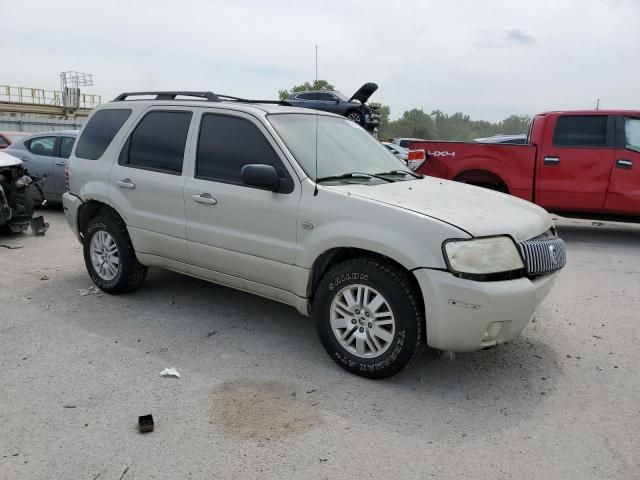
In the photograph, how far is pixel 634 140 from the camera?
8195 millimetres

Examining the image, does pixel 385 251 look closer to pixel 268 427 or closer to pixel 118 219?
pixel 268 427

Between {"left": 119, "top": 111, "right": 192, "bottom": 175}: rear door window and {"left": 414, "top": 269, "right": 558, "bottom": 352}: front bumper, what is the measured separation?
7.99 ft

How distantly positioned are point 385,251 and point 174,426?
1627 millimetres

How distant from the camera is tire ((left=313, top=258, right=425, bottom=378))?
136 inches

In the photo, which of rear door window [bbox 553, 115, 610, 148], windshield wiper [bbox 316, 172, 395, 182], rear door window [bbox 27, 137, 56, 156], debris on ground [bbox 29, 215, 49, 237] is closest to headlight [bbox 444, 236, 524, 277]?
windshield wiper [bbox 316, 172, 395, 182]

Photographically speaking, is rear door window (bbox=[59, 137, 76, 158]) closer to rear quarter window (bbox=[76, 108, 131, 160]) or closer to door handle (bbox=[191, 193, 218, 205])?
rear quarter window (bbox=[76, 108, 131, 160])

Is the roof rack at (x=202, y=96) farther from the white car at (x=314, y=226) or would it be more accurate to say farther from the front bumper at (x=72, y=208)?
the front bumper at (x=72, y=208)

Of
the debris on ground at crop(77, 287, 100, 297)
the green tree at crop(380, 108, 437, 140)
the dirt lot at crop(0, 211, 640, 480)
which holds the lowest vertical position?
the dirt lot at crop(0, 211, 640, 480)

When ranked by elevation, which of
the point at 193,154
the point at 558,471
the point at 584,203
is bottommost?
the point at 558,471

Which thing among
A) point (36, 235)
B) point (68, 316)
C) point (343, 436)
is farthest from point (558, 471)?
point (36, 235)

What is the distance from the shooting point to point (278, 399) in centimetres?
343

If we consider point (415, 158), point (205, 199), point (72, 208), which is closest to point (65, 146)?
point (72, 208)

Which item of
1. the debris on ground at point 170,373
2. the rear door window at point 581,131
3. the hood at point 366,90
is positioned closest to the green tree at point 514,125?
the hood at point 366,90

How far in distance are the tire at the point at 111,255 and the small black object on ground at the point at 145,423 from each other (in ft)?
7.69
